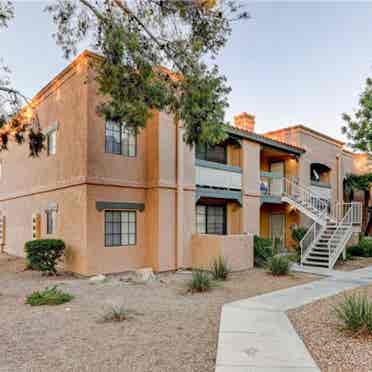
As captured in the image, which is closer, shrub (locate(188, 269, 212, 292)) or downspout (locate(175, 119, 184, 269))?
shrub (locate(188, 269, 212, 292))

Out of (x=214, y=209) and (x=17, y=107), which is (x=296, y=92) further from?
(x=17, y=107)

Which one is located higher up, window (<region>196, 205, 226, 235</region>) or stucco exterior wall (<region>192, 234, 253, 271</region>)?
window (<region>196, 205, 226, 235</region>)

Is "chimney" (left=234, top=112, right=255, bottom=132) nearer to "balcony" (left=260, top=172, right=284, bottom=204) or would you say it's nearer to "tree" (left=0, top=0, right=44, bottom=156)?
"balcony" (left=260, top=172, right=284, bottom=204)

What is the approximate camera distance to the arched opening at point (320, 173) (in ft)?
73.0

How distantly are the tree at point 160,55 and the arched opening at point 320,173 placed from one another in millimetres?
15866

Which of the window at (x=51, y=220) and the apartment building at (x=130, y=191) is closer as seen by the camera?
the apartment building at (x=130, y=191)

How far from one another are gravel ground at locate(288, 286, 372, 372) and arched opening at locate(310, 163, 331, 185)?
16.7 m

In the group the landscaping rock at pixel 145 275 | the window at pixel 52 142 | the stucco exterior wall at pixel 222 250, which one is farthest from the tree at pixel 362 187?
the window at pixel 52 142

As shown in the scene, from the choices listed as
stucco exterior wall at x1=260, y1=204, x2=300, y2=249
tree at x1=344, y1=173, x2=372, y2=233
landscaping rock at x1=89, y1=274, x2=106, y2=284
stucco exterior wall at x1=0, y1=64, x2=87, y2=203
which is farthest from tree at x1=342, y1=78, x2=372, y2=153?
landscaping rock at x1=89, y1=274, x2=106, y2=284

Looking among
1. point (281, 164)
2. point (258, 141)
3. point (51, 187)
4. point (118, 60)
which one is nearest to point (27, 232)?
point (51, 187)

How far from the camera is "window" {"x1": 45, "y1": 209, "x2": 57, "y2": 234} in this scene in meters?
13.6

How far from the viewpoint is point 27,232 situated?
639 inches

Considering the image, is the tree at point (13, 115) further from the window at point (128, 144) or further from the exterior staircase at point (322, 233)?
the exterior staircase at point (322, 233)

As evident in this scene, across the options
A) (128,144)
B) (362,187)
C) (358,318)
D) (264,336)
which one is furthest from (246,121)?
(264,336)
